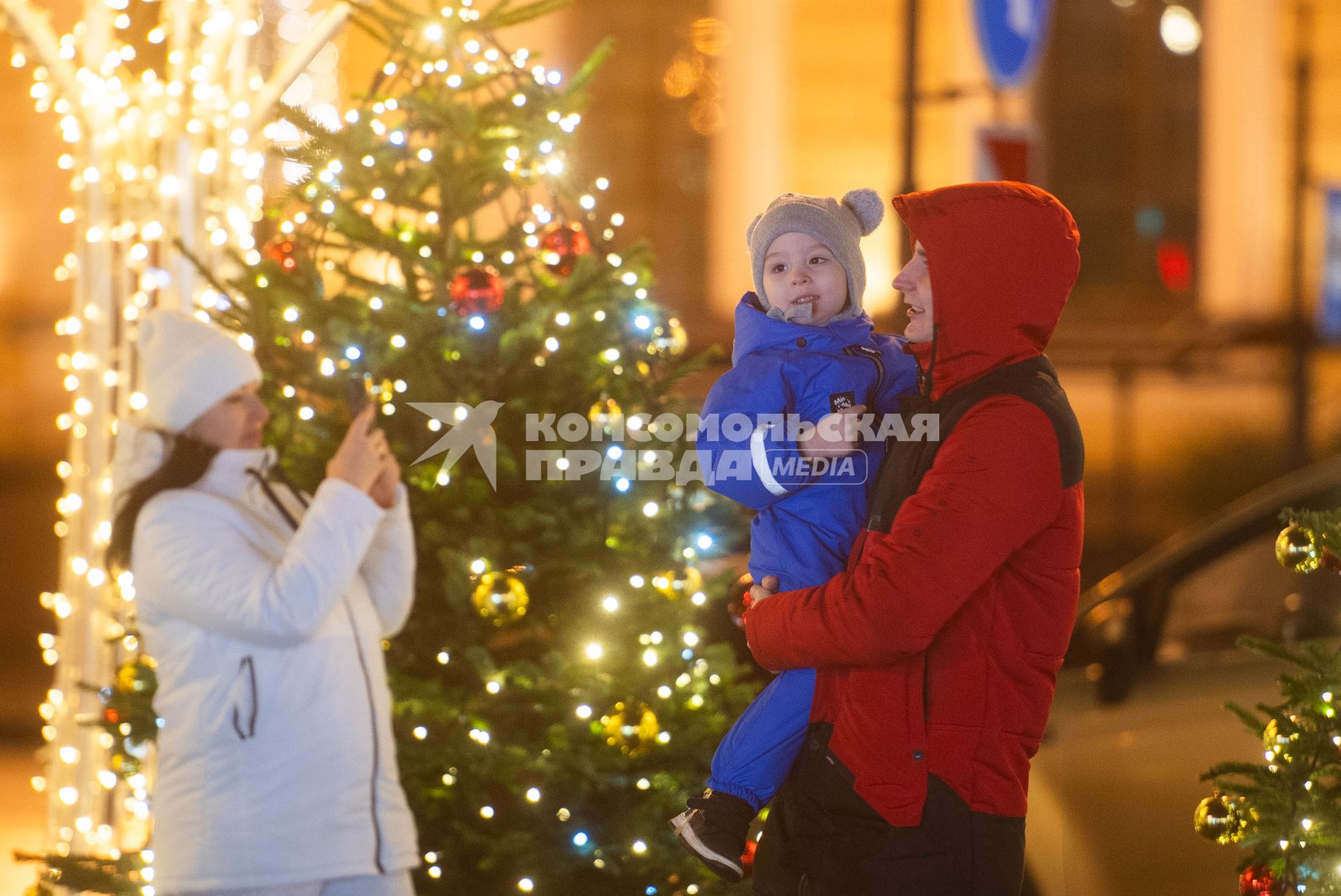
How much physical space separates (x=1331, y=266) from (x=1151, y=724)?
22.4ft

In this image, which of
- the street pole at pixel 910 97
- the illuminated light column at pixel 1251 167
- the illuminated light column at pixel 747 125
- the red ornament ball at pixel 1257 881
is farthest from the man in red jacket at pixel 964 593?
the illuminated light column at pixel 1251 167

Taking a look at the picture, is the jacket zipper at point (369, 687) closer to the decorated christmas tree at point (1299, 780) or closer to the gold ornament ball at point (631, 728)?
the gold ornament ball at point (631, 728)

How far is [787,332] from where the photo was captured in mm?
2449

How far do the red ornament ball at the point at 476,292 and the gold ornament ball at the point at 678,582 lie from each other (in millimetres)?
868

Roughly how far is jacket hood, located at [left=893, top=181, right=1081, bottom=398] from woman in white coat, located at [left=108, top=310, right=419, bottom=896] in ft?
4.67

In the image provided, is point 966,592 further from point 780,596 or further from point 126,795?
point 126,795

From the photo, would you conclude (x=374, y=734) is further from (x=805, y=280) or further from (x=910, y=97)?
(x=910, y=97)

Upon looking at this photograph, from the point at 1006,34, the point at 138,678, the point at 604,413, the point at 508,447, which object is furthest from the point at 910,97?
the point at 138,678

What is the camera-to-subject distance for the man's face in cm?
221

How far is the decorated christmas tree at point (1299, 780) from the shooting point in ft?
7.07

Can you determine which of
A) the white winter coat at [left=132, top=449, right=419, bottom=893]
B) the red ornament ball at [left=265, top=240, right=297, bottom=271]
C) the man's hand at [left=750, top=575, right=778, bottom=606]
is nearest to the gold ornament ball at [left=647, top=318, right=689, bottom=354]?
the red ornament ball at [left=265, top=240, right=297, bottom=271]

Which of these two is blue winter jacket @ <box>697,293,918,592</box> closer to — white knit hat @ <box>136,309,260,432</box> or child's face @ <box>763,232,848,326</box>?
child's face @ <box>763,232,848,326</box>

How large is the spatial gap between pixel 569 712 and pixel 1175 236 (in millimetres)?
12659

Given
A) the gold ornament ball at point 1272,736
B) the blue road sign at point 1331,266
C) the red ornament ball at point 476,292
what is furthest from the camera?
the blue road sign at point 1331,266
